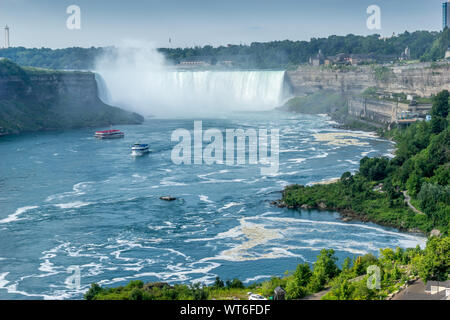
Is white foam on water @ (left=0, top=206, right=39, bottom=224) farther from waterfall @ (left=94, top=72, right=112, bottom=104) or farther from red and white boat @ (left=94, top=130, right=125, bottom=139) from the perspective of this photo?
waterfall @ (left=94, top=72, right=112, bottom=104)

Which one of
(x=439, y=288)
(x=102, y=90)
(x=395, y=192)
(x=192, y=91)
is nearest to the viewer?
(x=439, y=288)

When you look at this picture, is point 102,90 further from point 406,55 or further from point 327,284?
point 327,284

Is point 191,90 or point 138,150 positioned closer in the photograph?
point 138,150

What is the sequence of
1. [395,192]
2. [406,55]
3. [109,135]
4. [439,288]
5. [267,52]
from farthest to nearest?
[267,52]
[406,55]
[109,135]
[395,192]
[439,288]

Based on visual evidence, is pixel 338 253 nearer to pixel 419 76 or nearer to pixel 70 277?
pixel 70 277

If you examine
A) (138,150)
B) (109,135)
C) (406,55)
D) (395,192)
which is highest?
(406,55)

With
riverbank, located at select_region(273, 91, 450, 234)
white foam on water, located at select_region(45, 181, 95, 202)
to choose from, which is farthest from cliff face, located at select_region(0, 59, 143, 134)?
riverbank, located at select_region(273, 91, 450, 234)

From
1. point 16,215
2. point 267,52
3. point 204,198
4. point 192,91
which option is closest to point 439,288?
point 204,198
